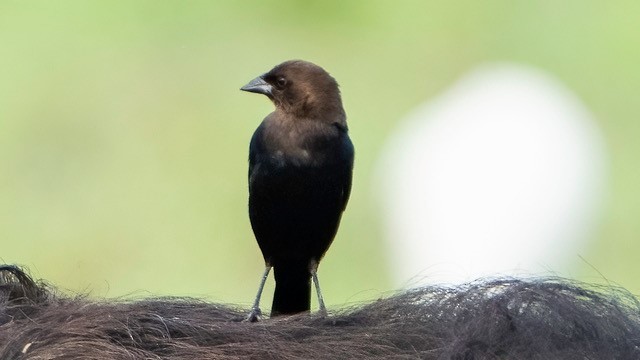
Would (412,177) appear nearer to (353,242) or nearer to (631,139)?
(353,242)

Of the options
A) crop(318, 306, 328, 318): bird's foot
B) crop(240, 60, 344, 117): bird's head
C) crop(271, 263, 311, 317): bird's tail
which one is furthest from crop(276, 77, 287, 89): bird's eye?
crop(318, 306, 328, 318): bird's foot

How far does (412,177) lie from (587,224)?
0.98m

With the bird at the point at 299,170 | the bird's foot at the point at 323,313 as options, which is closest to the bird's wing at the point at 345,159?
the bird at the point at 299,170

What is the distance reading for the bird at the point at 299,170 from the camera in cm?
301

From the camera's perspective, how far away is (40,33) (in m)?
7.43

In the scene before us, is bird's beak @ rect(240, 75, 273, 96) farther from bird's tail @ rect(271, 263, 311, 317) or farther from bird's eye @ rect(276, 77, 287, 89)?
bird's tail @ rect(271, 263, 311, 317)

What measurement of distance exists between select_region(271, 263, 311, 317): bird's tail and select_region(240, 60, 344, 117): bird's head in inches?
15.4

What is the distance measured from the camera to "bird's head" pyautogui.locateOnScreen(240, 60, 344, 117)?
9.91ft

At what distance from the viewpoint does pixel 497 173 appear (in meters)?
6.57

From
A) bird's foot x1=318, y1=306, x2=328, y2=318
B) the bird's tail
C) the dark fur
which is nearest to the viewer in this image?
the dark fur

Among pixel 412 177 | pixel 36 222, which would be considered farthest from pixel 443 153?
pixel 36 222

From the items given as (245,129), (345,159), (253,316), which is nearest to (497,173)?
(245,129)

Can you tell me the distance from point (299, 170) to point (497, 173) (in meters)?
3.70

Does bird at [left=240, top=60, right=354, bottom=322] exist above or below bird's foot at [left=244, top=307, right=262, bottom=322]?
above
